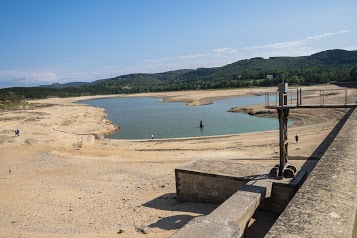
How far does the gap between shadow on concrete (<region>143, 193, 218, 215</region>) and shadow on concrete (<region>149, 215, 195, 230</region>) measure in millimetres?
569

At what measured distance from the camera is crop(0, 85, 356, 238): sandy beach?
38.0ft

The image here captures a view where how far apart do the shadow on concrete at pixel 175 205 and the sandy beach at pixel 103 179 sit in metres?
0.04

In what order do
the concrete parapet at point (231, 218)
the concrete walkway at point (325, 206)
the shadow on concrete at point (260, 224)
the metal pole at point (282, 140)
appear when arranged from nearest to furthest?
the concrete walkway at point (325, 206), the concrete parapet at point (231, 218), the shadow on concrete at point (260, 224), the metal pole at point (282, 140)

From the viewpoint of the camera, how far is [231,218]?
840 cm

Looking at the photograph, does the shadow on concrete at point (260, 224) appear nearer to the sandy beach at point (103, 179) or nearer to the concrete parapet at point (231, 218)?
the concrete parapet at point (231, 218)

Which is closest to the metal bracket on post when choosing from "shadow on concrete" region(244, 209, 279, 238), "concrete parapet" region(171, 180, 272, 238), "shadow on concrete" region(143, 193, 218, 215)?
"concrete parapet" region(171, 180, 272, 238)

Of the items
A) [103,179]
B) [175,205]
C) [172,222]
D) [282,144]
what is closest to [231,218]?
[172,222]

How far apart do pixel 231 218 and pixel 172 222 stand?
3293mm

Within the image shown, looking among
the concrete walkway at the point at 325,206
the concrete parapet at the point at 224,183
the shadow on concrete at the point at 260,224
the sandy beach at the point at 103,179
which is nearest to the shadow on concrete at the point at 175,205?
the sandy beach at the point at 103,179

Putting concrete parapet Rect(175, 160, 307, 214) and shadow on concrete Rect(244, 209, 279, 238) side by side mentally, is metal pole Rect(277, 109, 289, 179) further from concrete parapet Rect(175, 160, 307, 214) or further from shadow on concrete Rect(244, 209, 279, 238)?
shadow on concrete Rect(244, 209, 279, 238)

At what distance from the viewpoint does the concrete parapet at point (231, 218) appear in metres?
7.65

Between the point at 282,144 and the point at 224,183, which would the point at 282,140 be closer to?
the point at 282,144

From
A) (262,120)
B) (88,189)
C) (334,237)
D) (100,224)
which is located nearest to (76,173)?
(88,189)

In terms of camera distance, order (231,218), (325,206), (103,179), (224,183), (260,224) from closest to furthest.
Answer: (325,206), (231,218), (260,224), (224,183), (103,179)
